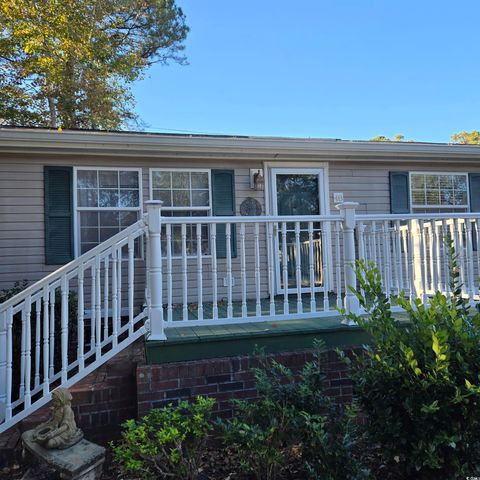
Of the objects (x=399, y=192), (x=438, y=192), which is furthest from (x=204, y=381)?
(x=438, y=192)

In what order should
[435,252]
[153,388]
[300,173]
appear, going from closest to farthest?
[153,388] < [435,252] < [300,173]

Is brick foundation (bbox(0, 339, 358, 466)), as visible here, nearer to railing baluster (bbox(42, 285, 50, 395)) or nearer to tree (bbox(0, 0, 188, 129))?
railing baluster (bbox(42, 285, 50, 395))

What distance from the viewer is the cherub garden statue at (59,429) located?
→ 235 cm

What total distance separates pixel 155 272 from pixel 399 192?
430 centimetres

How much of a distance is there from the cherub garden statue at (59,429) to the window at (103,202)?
265 centimetres

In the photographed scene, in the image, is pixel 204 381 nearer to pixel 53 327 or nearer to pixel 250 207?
pixel 53 327

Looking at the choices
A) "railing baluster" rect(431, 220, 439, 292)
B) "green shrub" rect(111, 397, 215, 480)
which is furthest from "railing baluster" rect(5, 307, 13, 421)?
"railing baluster" rect(431, 220, 439, 292)

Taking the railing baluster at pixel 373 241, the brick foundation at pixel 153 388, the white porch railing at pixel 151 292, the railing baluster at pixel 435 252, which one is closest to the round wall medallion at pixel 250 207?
the white porch railing at pixel 151 292

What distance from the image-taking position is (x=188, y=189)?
5184 mm

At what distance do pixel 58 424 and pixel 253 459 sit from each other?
4.04ft

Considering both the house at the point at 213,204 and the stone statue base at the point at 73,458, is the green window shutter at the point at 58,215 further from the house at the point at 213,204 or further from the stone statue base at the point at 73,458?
the stone statue base at the point at 73,458

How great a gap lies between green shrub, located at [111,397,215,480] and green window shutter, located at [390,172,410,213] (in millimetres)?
4514

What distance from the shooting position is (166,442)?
216cm

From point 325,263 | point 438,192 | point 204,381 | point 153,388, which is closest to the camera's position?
point 153,388
